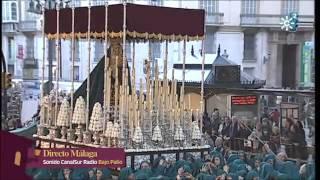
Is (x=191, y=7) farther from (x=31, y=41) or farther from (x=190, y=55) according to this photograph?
(x=31, y=41)

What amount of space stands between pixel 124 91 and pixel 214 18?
0.54 meters

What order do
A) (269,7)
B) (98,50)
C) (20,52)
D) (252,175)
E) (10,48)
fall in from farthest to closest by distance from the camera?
(98,50) < (269,7) < (252,175) < (20,52) < (10,48)

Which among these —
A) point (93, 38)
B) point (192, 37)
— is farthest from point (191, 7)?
point (93, 38)

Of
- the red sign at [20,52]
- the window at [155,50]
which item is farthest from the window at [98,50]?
Result: the red sign at [20,52]

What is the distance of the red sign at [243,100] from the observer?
2.19m

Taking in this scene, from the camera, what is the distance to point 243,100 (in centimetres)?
222

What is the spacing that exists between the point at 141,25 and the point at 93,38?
24cm

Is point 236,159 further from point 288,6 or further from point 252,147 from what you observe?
point 288,6

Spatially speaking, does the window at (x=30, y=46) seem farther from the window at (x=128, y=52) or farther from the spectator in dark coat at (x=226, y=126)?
the spectator in dark coat at (x=226, y=126)

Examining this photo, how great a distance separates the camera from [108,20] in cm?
222

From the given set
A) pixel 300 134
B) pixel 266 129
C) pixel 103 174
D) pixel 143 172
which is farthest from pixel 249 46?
pixel 103 174

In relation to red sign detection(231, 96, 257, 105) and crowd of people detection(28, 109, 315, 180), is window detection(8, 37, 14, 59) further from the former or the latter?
red sign detection(231, 96, 257, 105)

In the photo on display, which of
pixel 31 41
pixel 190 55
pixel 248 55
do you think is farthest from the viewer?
pixel 190 55

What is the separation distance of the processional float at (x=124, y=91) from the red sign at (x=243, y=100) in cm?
16
